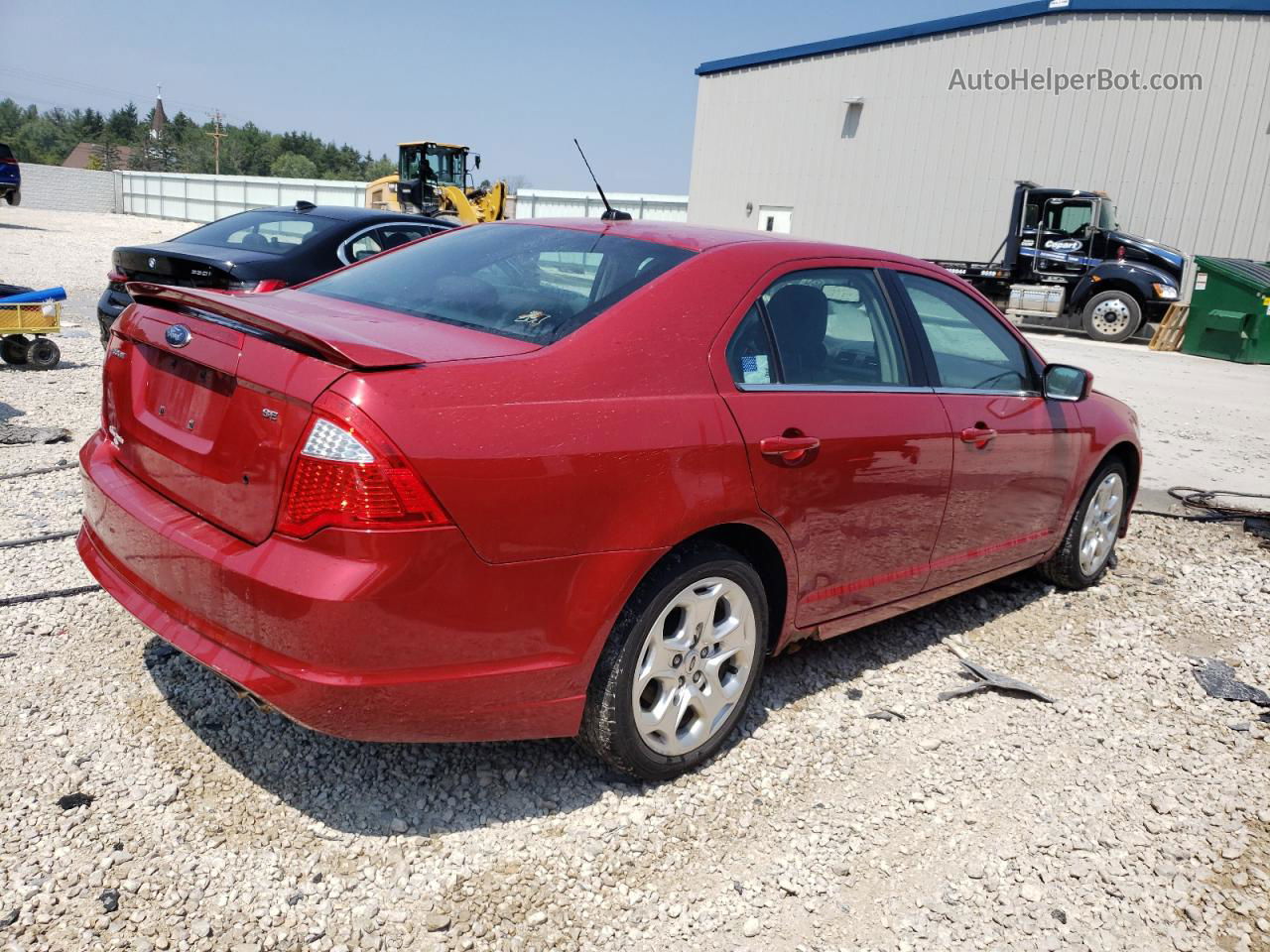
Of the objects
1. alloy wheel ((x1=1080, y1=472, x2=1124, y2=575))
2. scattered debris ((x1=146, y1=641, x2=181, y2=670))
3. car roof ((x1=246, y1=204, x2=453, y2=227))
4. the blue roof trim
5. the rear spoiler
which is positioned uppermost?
the blue roof trim

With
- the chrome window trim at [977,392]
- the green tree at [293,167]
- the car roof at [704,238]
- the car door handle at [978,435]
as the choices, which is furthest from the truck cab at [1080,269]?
the green tree at [293,167]

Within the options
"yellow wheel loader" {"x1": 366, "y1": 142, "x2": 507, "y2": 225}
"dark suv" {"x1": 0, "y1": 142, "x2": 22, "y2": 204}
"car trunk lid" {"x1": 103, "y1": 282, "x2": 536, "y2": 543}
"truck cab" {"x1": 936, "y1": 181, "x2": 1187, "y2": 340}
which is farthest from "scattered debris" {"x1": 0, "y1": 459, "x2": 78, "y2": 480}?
"dark suv" {"x1": 0, "y1": 142, "x2": 22, "y2": 204}

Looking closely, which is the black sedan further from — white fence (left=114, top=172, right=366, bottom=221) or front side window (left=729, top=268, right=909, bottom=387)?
white fence (left=114, top=172, right=366, bottom=221)

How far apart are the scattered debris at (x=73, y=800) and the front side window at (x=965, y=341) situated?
306 centimetres

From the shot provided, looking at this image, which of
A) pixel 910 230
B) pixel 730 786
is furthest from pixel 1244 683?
pixel 910 230

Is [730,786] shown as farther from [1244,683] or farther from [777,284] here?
[1244,683]

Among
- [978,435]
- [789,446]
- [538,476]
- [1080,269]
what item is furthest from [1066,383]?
[1080,269]

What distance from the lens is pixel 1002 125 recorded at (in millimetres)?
24281

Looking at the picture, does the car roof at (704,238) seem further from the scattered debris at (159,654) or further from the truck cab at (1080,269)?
the truck cab at (1080,269)

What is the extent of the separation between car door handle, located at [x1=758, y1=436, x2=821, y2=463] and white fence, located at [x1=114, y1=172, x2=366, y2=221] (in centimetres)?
4438

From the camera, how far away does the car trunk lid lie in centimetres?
233

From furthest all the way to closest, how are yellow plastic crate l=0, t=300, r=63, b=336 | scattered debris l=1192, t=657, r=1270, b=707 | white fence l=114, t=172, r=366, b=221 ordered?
white fence l=114, t=172, r=366, b=221
yellow plastic crate l=0, t=300, r=63, b=336
scattered debris l=1192, t=657, r=1270, b=707

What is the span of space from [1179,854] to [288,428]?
276 cm

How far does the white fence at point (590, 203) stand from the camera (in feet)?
128
